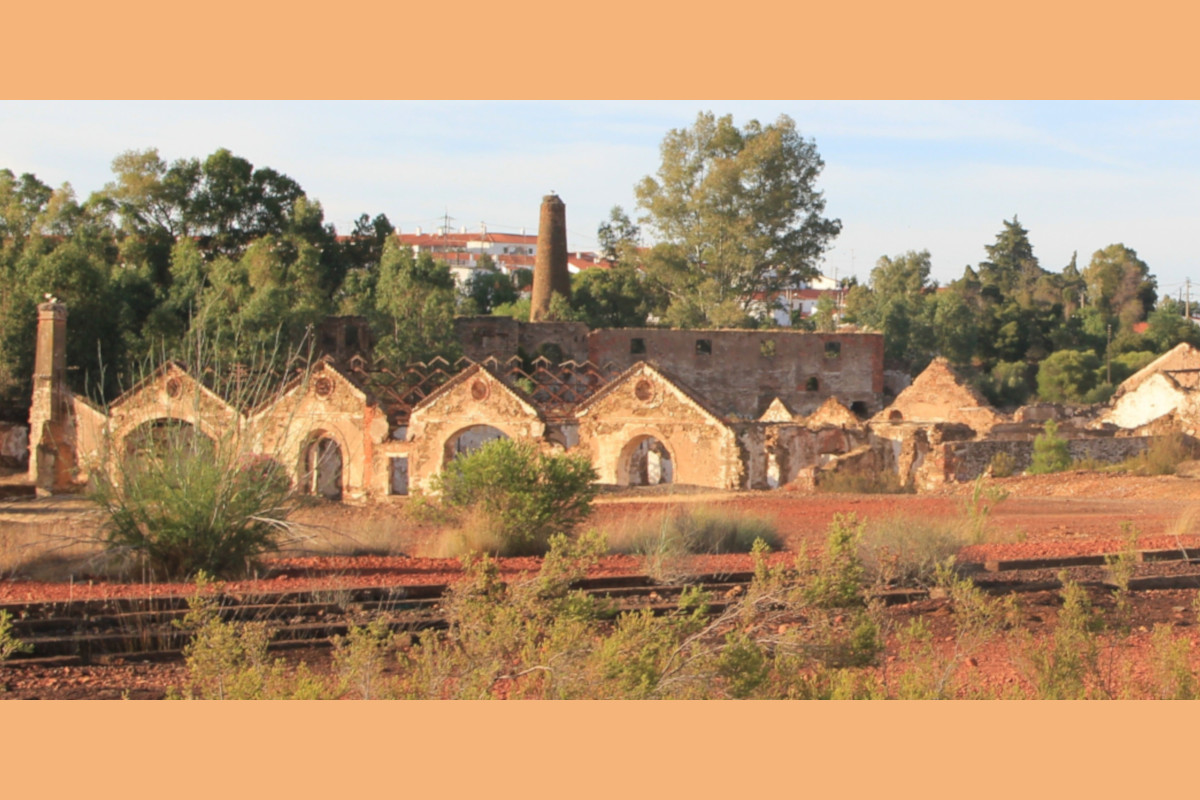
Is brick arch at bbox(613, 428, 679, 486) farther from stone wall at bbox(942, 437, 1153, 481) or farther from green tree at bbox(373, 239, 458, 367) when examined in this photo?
green tree at bbox(373, 239, 458, 367)

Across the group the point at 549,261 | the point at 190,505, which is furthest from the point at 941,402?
the point at 190,505

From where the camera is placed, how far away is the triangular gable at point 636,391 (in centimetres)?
2667

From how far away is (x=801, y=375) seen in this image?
49.6m

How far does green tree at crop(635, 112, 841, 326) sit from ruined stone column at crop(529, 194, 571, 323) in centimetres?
359

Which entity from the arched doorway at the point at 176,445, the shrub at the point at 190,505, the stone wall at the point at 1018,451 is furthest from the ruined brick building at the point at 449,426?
the shrub at the point at 190,505

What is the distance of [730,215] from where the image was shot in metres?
52.9

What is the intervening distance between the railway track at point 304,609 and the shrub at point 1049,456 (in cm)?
1352

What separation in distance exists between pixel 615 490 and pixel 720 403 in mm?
24602

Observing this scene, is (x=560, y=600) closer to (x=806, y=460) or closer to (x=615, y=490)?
(x=615, y=490)

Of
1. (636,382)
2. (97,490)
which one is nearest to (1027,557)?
(97,490)

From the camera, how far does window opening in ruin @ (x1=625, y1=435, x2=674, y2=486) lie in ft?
95.8

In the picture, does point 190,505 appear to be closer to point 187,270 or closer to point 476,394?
point 476,394

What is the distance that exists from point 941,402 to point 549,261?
21.6m

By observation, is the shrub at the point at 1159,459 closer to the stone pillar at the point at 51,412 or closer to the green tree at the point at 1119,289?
the stone pillar at the point at 51,412
